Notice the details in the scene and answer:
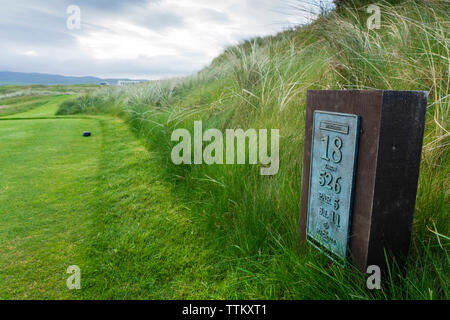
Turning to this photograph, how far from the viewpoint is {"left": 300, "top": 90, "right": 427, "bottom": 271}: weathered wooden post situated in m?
1.15

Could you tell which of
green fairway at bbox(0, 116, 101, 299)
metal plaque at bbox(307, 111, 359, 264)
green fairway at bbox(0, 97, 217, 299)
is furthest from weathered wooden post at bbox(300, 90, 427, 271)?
green fairway at bbox(0, 116, 101, 299)

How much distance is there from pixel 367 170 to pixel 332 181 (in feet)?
0.69

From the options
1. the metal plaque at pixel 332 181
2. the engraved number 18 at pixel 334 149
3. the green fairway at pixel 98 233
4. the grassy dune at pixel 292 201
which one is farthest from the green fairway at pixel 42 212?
the engraved number 18 at pixel 334 149

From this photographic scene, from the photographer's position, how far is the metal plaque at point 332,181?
1271mm

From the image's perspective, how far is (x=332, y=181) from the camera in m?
1.38

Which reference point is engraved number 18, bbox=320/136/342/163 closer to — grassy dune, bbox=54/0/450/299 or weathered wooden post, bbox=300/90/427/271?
weathered wooden post, bbox=300/90/427/271

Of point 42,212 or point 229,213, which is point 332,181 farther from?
point 42,212

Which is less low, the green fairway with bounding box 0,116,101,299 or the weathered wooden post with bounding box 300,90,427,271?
the weathered wooden post with bounding box 300,90,427,271

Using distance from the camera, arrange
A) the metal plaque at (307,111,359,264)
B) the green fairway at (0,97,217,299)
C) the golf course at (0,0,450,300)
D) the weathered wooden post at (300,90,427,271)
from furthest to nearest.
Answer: the green fairway at (0,97,217,299) → the golf course at (0,0,450,300) → the metal plaque at (307,111,359,264) → the weathered wooden post at (300,90,427,271)

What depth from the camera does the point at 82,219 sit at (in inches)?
100

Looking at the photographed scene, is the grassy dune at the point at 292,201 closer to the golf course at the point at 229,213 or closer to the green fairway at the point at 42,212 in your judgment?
the golf course at the point at 229,213

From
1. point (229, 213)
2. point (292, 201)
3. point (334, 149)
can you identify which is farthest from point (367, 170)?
point (229, 213)

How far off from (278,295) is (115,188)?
7.43ft
